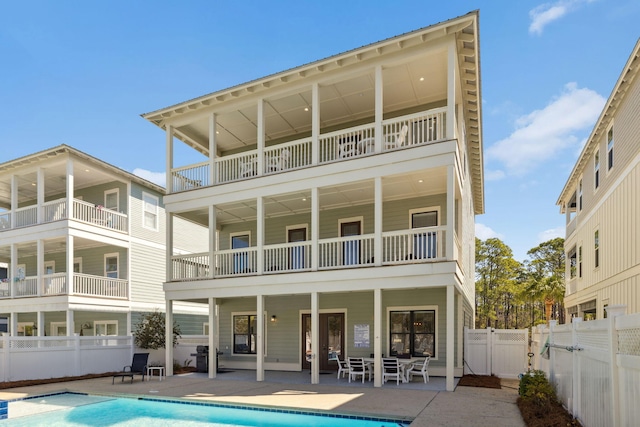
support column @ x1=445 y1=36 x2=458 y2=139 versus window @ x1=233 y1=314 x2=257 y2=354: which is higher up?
support column @ x1=445 y1=36 x2=458 y2=139

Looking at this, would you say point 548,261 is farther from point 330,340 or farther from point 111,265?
point 111,265

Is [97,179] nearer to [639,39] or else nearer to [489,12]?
[489,12]

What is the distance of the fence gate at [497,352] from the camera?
13.7 meters

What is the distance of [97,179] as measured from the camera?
20.3 m

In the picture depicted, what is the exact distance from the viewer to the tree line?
40.6 metres

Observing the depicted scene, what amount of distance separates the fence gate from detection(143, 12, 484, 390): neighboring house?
72 cm

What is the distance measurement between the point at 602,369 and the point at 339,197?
10199 mm

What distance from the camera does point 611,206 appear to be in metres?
14.1

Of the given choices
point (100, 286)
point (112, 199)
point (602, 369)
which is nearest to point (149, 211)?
point (112, 199)

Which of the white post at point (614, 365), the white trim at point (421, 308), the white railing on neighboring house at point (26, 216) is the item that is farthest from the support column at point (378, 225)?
the white railing on neighboring house at point (26, 216)

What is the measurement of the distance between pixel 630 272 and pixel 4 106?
4019cm

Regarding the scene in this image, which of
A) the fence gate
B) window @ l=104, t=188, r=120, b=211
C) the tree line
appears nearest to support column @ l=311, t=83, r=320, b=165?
the fence gate

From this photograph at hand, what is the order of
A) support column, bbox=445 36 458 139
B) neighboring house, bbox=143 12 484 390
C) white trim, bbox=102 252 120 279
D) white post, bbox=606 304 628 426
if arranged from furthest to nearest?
white trim, bbox=102 252 120 279, neighboring house, bbox=143 12 484 390, support column, bbox=445 36 458 139, white post, bbox=606 304 628 426

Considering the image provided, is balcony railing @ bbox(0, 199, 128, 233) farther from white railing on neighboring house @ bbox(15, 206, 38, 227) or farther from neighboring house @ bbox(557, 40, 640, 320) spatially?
neighboring house @ bbox(557, 40, 640, 320)
